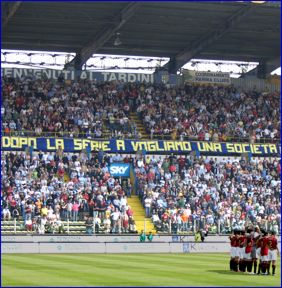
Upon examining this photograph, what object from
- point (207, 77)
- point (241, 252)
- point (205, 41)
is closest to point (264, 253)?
point (241, 252)

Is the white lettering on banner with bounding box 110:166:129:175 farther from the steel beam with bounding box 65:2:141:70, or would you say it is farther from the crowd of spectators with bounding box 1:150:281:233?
the steel beam with bounding box 65:2:141:70

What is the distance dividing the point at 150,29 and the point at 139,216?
620 inches

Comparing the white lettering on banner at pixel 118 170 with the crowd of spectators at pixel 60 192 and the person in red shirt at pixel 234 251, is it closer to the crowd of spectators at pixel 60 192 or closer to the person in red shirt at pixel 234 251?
the crowd of spectators at pixel 60 192

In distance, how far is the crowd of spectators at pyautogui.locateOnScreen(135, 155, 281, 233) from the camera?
157 ft

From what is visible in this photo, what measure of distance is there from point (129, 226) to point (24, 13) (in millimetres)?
15714

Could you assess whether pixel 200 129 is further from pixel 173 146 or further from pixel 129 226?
pixel 129 226

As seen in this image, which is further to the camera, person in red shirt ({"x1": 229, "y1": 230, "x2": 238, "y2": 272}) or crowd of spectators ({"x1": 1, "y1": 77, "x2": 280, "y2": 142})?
crowd of spectators ({"x1": 1, "y1": 77, "x2": 280, "y2": 142})

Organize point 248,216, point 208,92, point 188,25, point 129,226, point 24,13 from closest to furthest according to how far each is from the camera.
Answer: point 129,226, point 248,216, point 24,13, point 188,25, point 208,92

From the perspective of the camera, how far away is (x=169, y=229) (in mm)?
47094

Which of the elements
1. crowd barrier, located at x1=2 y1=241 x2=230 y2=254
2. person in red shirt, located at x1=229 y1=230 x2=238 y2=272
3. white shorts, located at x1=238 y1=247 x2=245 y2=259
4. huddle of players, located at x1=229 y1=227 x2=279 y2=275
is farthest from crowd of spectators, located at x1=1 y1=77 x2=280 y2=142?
white shorts, located at x1=238 y1=247 x2=245 y2=259

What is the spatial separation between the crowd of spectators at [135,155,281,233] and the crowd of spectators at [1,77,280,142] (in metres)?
3.25

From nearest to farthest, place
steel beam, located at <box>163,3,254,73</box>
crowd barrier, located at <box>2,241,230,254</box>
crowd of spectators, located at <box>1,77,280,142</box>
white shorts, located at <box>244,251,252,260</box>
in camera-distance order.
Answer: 1. white shorts, located at <box>244,251,252,260</box>
2. crowd barrier, located at <box>2,241,230,254</box>
3. crowd of spectators, located at <box>1,77,280,142</box>
4. steel beam, located at <box>163,3,254,73</box>

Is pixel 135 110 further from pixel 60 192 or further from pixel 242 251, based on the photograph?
pixel 242 251

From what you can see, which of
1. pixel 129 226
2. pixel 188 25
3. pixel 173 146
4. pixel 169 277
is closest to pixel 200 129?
pixel 173 146
